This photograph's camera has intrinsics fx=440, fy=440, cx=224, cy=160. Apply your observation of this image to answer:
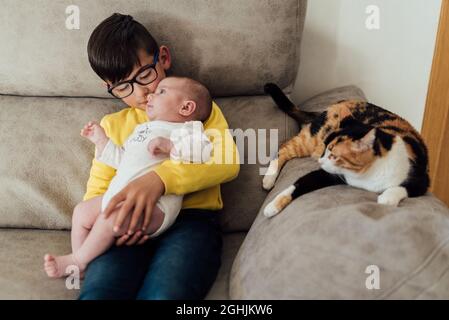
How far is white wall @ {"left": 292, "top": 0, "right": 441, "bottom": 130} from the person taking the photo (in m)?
1.47

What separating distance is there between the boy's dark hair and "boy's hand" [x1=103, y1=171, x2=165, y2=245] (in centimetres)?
32

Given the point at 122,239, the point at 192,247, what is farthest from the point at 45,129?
the point at 192,247

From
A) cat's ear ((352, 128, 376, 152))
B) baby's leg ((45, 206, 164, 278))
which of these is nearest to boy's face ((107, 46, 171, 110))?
baby's leg ((45, 206, 164, 278))

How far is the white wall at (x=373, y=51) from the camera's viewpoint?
147 cm

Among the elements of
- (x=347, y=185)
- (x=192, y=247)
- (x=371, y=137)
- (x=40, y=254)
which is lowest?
(x=40, y=254)

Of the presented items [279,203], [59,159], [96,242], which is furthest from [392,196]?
[59,159]

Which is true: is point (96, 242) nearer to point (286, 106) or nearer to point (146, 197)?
point (146, 197)

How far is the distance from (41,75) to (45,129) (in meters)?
0.16

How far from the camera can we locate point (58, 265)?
40.1 inches

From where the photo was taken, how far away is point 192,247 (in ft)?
3.27

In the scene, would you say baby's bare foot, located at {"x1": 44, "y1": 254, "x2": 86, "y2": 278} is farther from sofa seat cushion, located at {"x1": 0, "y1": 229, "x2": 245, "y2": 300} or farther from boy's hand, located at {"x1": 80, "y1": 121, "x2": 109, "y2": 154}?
boy's hand, located at {"x1": 80, "y1": 121, "x2": 109, "y2": 154}
